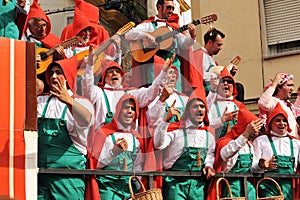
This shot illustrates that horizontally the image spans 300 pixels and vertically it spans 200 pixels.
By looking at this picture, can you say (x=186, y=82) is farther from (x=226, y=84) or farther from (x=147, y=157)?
(x=147, y=157)

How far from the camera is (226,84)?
9.01 m

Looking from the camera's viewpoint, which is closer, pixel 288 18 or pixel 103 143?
pixel 103 143

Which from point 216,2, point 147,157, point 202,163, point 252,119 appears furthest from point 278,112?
point 216,2

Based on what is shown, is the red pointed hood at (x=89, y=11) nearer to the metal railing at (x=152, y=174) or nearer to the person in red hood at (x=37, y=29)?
the person in red hood at (x=37, y=29)

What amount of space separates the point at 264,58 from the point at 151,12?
2.31 metres

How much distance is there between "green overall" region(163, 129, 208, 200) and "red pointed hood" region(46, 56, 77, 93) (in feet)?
3.91

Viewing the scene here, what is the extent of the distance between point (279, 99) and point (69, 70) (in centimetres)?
349

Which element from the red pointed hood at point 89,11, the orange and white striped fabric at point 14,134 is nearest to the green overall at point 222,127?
the red pointed hood at point 89,11

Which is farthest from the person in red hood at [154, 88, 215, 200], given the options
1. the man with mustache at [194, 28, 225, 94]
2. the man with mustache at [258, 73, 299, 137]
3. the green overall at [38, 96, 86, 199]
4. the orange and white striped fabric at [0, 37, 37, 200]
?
the man with mustache at [258, 73, 299, 137]

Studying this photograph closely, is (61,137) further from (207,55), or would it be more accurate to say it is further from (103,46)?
(207,55)

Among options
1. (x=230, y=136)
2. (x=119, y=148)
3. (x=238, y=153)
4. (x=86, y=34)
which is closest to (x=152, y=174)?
(x=119, y=148)

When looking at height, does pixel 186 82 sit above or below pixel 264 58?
below

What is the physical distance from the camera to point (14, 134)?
5.98 m

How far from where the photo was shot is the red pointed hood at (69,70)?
6.82 metres
